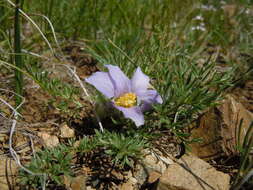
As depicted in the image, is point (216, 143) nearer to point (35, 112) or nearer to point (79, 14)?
point (35, 112)

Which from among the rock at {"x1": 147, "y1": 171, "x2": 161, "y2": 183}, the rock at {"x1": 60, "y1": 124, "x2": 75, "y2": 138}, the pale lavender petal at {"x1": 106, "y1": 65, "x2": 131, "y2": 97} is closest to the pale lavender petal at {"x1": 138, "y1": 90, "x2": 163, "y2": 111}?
the pale lavender petal at {"x1": 106, "y1": 65, "x2": 131, "y2": 97}

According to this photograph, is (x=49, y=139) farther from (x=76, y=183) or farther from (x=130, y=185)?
(x=130, y=185)

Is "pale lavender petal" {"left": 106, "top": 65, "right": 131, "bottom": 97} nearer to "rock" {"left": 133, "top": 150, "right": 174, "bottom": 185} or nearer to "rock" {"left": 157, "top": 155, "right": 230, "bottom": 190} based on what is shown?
"rock" {"left": 133, "top": 150, "right": 174, "bottom": 185}

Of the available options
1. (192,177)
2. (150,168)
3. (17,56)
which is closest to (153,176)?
(150,168)

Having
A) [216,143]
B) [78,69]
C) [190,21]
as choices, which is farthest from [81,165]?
[190,21]

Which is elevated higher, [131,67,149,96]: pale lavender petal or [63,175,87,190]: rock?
[131,67,149,96]: pale lavender petal

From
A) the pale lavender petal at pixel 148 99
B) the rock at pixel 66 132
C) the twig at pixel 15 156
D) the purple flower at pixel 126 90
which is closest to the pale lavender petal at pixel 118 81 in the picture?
the purple flower at pixel 126 90
